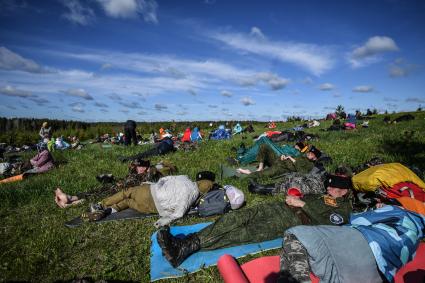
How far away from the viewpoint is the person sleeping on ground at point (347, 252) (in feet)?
11.8

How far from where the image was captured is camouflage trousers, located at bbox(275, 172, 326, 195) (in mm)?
6957

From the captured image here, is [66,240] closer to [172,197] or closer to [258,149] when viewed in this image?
[172,197]

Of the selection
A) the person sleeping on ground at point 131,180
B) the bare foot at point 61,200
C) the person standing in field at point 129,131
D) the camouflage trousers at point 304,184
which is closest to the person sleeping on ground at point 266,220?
the camouflage trousers at point 304,184

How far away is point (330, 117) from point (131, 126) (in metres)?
23.6

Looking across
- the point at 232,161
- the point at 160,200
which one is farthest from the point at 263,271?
the point at 232,161

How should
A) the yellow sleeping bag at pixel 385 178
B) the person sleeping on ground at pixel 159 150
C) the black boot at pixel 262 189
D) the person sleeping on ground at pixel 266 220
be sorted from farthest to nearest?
the person sleeping on ground at pixel 159 150 < the black boot at pixel 262 189 < the yellow sleeping bag at pixel 385 178 < the person sleeping on ground at pixel 266 220

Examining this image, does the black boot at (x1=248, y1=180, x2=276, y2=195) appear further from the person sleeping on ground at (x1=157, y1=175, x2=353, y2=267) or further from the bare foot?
the bare foot

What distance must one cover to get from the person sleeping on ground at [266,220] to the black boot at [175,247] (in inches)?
0.8

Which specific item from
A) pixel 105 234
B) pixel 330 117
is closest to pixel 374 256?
pixel 105 234

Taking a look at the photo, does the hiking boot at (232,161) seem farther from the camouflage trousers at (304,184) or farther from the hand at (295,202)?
the hand at (295,202)

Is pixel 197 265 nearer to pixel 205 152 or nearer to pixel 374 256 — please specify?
pixel 374 256

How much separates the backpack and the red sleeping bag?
2.03 metres

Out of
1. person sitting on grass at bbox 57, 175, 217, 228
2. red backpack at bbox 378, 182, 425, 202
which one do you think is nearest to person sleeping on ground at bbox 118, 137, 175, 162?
person sitting on grass at bbox 57, 175, 217, 228

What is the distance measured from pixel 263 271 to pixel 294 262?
81 centimetres
